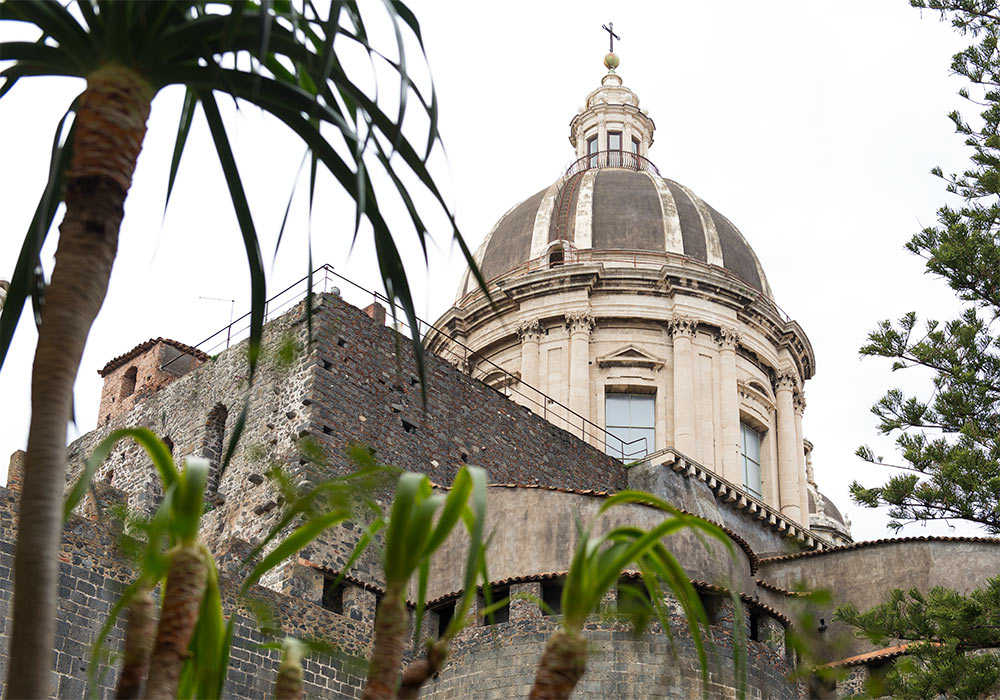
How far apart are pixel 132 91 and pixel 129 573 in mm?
10851

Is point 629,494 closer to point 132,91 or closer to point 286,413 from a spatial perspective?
point 132,91

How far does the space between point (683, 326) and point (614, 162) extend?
8.59 meters

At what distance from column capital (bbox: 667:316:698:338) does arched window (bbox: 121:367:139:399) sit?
→ 13.9 meters

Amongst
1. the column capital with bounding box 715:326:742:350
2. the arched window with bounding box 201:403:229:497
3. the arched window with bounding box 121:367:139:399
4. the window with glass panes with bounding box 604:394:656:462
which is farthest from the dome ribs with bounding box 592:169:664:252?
the arched window with bounding box 201:403:229:497

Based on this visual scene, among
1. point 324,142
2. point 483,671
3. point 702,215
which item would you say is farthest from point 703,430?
point 324,142

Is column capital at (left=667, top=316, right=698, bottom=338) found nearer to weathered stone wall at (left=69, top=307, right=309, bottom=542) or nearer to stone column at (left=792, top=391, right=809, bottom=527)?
stone column at (left=792, top=391, right=809, bottom=527)

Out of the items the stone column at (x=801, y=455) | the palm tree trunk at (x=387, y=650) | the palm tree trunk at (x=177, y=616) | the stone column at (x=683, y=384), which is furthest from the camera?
the stone column at (x=801, y=455)

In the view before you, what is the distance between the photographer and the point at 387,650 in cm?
512

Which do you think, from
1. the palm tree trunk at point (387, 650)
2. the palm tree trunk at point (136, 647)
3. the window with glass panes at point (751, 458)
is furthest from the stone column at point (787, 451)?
the palm tree trunk at point (136, 647)

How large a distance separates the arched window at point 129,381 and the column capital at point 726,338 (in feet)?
Answer: 49.6

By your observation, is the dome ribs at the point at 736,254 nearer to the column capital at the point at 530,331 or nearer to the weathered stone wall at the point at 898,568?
the column capital at the point at 530,331

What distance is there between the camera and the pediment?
35.0 metres

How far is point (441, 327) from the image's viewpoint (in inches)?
1460

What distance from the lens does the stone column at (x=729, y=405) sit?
33.8 meters
